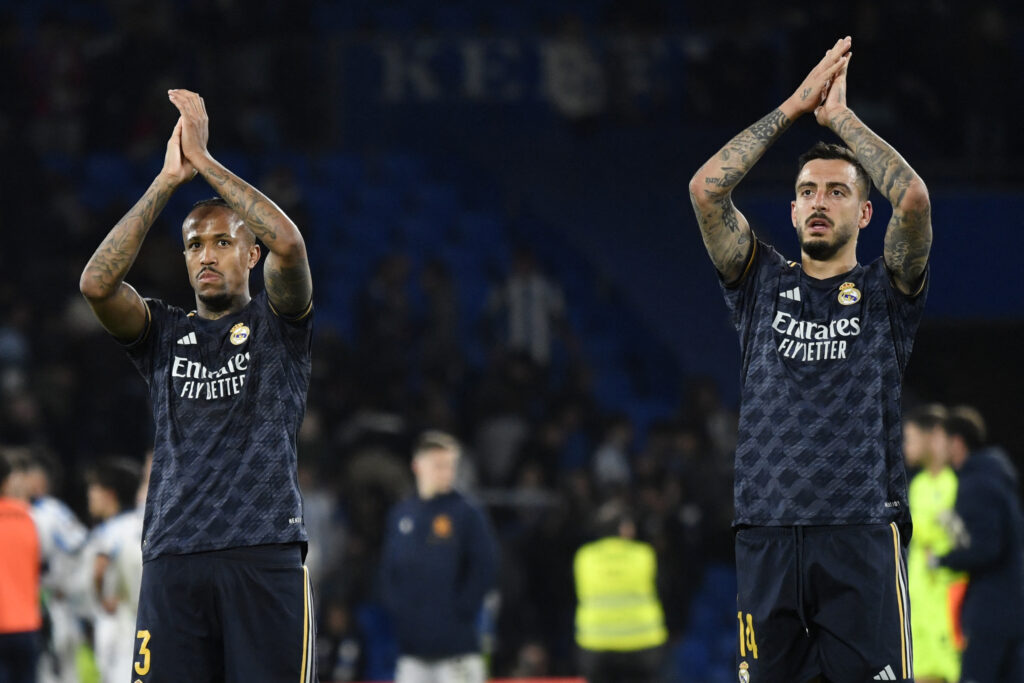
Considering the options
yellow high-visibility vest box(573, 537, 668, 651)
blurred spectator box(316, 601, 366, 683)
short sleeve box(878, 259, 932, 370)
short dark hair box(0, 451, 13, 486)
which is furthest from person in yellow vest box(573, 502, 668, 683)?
short sleeve box(878, 259, 932, 370)

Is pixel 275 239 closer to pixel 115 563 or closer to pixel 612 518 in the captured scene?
pixel 115 563

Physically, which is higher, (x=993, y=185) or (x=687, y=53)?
(x=687, y=53)

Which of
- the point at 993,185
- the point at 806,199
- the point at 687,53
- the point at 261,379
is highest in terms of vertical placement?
the point at 687,53

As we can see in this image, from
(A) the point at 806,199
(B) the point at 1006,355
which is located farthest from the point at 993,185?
(A) the point at 806,199

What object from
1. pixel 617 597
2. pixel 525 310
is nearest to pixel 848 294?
pixel 617 597

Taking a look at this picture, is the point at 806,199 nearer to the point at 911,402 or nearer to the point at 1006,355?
the point at 911,402

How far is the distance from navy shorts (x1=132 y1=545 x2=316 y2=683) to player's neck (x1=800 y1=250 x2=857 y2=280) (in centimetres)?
209

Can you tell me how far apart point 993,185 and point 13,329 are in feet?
29.2

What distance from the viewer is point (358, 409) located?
1417 centimetres

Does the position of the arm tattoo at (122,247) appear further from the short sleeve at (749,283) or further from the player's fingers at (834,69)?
the player's fingers at (834,69)

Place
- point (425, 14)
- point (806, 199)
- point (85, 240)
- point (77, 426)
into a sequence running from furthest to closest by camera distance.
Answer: point (425, 14), point (85, 240), point (77, 426), point (806, 199)

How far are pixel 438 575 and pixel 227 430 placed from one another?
17.0 ft

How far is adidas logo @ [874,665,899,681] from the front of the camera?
5.40 m

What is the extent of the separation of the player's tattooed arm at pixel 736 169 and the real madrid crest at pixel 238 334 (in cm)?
163
